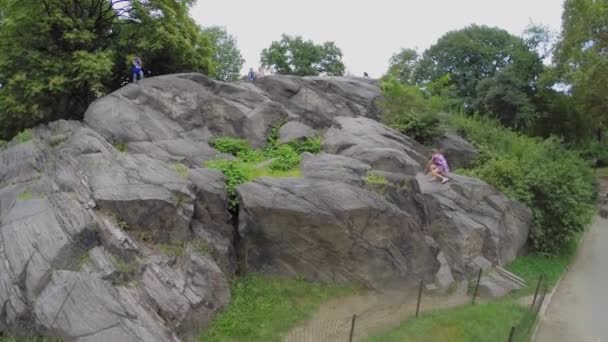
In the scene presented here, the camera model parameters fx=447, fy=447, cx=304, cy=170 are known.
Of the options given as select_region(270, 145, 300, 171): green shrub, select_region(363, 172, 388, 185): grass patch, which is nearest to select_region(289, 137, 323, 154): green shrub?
select_region(270, 145, 300, 171): green shrub

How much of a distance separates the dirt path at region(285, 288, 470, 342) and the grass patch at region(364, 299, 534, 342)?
0.39 metres

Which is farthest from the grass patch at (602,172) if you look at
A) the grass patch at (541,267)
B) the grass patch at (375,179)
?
the grass patch at (375,179)

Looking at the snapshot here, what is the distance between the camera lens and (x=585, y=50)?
90.4 ft

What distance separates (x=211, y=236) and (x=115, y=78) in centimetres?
1176

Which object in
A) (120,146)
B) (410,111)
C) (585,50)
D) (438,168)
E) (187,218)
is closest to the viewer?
(187,218)

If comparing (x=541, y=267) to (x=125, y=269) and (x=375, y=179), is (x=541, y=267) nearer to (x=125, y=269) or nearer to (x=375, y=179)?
(x=375, y=179)

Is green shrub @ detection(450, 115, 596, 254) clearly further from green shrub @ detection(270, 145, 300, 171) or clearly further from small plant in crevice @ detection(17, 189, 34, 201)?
small plant in crevice @ detection(17, 189, 34, 201)

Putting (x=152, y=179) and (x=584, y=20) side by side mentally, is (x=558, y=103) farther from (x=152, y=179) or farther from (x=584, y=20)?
(x=152, y=179)

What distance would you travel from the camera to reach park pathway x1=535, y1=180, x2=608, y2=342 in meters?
12.7

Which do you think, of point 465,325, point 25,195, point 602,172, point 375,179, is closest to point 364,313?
point 465,325

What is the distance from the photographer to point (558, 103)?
33.7m

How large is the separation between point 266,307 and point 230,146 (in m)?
7.29

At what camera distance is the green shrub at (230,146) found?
17016mm

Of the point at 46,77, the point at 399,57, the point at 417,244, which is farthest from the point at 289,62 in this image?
the point at 417,244
